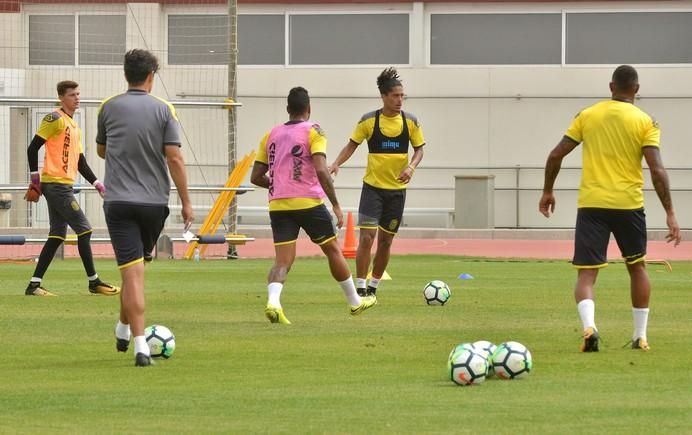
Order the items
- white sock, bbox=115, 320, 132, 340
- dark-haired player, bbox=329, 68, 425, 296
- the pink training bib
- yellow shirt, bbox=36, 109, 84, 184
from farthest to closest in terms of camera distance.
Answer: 1. yellow shirt, bbox=36, 109, 84, 184
2. dark-haired player, bbox=329, 68, 425, 296
3. the pink training bib
4. white sock, bbox=115, 320, 132, 340

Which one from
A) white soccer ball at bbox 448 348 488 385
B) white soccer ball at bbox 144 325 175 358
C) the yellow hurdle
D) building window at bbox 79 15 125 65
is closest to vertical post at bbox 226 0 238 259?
the yellow hurdle

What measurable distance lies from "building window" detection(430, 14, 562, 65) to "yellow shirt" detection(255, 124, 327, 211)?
25797 mm

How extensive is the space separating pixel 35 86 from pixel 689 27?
52.6 ft

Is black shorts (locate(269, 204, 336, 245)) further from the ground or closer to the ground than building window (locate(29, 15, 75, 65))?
closer to the ground

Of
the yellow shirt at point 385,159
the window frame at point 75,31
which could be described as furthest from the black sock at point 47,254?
the window frame at point 75,31

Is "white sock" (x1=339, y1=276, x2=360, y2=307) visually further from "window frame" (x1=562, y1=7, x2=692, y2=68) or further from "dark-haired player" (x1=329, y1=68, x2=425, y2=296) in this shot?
"window frame" (x1=562, y1=7, x2=692, y2=68)

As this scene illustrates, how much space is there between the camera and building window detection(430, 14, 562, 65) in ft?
128

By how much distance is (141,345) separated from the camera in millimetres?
10234

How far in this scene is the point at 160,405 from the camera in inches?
328

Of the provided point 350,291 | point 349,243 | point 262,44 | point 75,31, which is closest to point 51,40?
point 75,31

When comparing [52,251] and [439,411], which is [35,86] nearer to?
[52,251]

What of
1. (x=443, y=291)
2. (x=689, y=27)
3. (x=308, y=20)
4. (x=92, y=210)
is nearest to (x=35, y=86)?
(x=92, y=210)

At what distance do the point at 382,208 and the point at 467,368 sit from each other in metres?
A: 6.97

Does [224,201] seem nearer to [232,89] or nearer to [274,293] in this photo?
[232,89]
